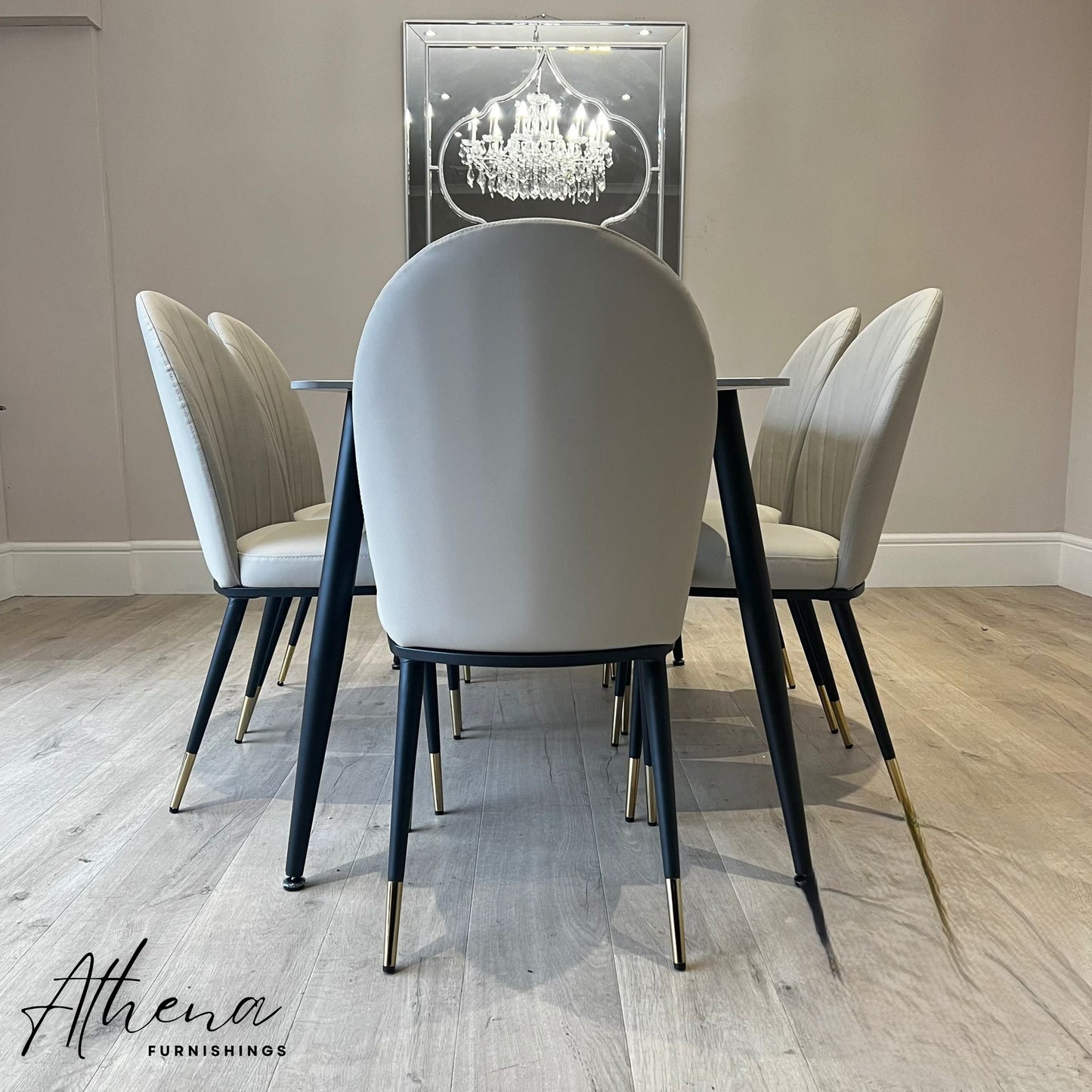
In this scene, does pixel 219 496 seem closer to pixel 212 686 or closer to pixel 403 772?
pixel 212 686

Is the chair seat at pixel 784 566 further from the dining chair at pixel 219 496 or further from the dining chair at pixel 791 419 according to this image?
the dining chair at pixel 219 496

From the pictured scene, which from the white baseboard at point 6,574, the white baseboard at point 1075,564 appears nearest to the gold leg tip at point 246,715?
the white baseboard at point 6,574

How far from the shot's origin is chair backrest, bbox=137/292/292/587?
1.45 meters

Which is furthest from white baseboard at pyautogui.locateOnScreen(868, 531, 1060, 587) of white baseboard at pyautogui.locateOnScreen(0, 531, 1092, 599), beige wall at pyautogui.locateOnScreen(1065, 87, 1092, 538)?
beige wall at pyautogui.locateOnScreen(1065, 87, 1092, 538)

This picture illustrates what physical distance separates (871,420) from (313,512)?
A: 1.25 metres

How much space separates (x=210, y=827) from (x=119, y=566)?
2.34 meters

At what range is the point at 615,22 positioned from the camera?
3.38 meters

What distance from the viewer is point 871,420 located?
4.98 feet

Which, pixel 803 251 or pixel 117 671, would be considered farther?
pixel 803 251

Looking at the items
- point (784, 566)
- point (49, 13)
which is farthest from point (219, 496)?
point (49, 13)

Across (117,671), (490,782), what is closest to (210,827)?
(490,782)

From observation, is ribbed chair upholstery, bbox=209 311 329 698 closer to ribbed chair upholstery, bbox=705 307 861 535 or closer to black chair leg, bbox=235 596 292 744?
black chair leg, bbox=235 596 292 744

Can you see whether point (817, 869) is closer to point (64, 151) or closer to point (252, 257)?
point (252, 257)

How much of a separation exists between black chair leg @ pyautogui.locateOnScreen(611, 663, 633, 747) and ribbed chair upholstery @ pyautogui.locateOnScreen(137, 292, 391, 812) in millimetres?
543
